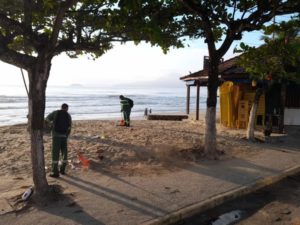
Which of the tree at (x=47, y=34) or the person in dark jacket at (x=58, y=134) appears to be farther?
the person in dark jacket at (x=58, y=134)

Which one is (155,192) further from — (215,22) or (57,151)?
(215,22)

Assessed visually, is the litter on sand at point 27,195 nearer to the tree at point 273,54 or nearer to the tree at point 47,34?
the tree at point 47,34

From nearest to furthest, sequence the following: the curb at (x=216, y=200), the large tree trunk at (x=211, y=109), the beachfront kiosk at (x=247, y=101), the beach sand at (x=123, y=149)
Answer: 1. the curb at (x=216, y=200)
2. the beach sand at (x=123, y=149)
3. the large tree trunk at (x=211, y=109)
4. the beachfront kiosk at (x=247, y=101)

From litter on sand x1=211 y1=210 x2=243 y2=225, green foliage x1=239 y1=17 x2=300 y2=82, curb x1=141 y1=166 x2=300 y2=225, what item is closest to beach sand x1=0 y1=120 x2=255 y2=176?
curb x1=141 y1=166 x2=300 y2=225

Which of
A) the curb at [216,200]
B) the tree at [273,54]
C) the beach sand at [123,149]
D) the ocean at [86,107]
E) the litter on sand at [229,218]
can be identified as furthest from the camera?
the ocean at [86,107]

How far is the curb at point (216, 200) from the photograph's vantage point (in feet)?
22.5

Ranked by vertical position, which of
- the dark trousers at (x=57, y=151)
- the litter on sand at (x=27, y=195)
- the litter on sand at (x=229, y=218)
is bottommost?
the litter on sand at (x=229, y=218)

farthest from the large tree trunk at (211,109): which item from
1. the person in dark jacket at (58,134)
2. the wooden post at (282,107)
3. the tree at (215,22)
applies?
the wooden post at (282,107)

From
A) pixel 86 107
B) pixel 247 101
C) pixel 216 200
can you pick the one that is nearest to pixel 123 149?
pixel 216 200

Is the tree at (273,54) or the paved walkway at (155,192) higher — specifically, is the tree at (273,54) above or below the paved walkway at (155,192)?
above

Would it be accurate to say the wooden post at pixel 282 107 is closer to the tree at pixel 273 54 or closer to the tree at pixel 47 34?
the tree at pixel 273 54

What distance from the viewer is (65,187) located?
8.49 meters

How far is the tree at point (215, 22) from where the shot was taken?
11594mm

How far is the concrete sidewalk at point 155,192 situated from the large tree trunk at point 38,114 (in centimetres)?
63
